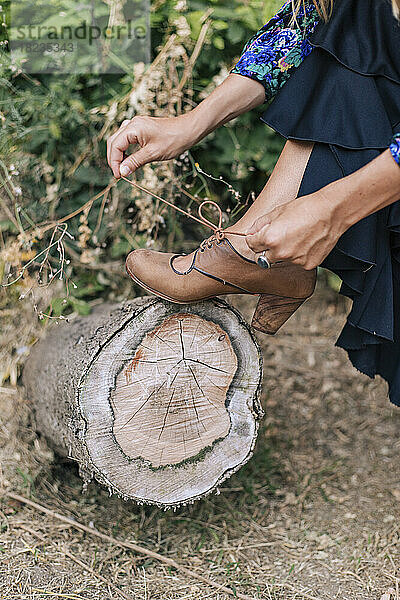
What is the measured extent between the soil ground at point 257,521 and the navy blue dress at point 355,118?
2.08 feet

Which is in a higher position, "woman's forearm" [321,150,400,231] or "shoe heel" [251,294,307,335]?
"woman's forearm" [321,150,400,231]

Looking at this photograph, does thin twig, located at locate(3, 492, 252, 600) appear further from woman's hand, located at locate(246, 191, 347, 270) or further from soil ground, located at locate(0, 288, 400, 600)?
woman's hand, located at locate(246, 191, 347, 270)

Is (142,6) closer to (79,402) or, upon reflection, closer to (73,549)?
(79,402)

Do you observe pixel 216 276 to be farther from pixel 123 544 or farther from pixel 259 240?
pixel 123 544

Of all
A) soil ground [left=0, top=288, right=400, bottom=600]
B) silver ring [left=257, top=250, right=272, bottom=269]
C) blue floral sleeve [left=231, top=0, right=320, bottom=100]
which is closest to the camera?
silver ring [left=257, top=250, right=272, bottom=269]

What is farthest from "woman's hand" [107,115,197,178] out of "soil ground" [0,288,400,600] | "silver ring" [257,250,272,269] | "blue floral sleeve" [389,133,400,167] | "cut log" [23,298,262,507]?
"soil ground" [0,288,400,600]

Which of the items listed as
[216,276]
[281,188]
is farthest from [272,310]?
[281,188]

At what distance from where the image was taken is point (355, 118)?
132 centimetres

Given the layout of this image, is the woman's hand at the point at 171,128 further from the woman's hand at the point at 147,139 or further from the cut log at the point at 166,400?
the cut log at the point at 166,400

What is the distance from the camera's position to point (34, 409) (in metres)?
1.91

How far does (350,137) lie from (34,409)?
1.21m

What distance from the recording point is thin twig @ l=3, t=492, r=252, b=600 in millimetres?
1560

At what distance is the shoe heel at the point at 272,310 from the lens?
149 centimetres

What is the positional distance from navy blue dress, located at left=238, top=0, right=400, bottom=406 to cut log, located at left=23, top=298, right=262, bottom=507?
31 centimetres
